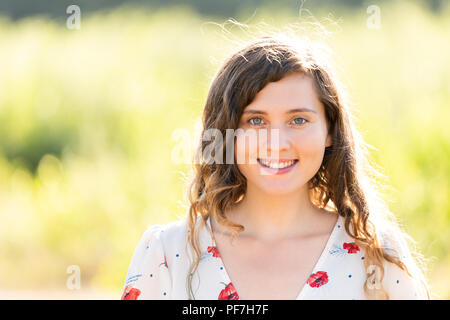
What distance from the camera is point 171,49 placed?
24.3 ft

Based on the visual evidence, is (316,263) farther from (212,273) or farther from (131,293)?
(131,293)

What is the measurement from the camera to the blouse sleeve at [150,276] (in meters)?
2.14

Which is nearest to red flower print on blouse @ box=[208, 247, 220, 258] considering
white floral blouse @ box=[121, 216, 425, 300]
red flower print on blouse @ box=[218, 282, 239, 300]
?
white floral blouse @ box=[121, 216, 425, 300]

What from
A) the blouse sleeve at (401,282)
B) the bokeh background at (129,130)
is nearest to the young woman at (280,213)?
the blouse sleeve at (401,282)

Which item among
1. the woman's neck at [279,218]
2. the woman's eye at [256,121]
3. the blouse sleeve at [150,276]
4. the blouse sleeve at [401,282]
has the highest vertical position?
the woman's eye at [256,121]

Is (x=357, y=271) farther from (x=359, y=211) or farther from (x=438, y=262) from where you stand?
(x=438, y=262)

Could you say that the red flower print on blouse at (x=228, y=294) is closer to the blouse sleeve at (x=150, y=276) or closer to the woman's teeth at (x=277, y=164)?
the blouse sleeve at (x=150, y=276)

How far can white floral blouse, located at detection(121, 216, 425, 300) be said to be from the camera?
2.07m

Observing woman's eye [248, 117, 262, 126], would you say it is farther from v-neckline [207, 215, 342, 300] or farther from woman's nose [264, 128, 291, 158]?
v-neckline [207, 215, 342, 300]

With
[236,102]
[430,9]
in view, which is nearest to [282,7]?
[430,9]

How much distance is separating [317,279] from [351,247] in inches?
6.5

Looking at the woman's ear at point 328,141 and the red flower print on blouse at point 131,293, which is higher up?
the woman's ear at point 328,141

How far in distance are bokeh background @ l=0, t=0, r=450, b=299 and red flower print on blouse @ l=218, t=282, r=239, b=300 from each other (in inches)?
81.2

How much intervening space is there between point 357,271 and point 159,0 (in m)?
9.65
